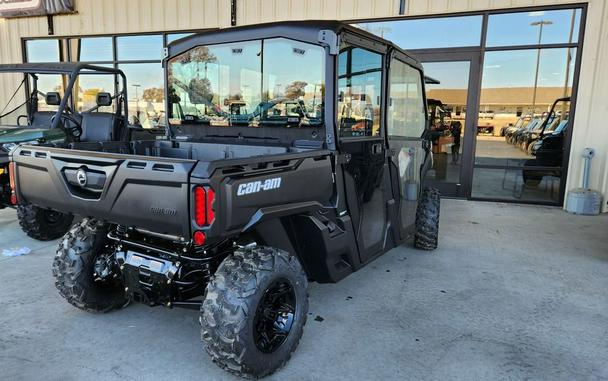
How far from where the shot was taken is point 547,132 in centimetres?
673

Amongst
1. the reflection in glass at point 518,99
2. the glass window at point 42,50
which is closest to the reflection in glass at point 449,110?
the reflection in glass at point 518,99

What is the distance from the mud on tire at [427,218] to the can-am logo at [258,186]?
2.46 metres

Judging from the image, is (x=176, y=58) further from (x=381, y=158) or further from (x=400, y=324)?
(x=400, y=324)

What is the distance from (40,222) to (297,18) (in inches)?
213

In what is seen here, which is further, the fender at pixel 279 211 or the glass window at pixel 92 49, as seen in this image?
the glass window at pixel 92 49

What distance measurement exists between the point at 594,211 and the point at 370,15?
4679 mm

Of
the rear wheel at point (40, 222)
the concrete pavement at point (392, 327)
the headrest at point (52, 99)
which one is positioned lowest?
the concrete pavement at point (392, 327)

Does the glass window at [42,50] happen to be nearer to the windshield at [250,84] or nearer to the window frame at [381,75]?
the windshield at [250,84]

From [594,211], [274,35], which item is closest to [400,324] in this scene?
[274,35]

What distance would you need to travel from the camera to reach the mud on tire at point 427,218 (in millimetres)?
4219

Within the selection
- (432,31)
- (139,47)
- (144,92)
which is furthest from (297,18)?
(144,92)

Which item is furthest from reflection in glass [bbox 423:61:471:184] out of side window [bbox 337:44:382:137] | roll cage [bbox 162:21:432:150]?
roll cage [bbox 162:21:432:150]

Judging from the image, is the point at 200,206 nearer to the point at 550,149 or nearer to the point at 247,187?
the point at 247,187

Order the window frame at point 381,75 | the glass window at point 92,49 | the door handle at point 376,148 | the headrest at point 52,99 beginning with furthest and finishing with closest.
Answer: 1. the glass window at point 92,49
2. the headrest at point 52,99
3. the door handle at point 376,148
4. the window frame at point 381,75
